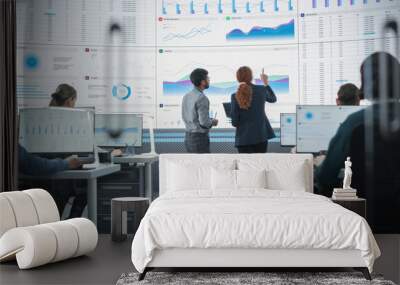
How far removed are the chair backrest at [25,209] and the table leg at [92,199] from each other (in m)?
1.50

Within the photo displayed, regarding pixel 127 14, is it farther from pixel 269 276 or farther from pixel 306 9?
pixel 269 276

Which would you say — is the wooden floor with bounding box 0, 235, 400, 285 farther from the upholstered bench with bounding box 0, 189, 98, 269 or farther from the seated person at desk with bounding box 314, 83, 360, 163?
the seated person at desk with bounding box 314, 83, 360, 163

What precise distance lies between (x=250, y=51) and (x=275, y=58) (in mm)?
312

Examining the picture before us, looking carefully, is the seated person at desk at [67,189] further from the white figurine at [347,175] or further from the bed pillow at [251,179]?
the white figurine at [347,175]

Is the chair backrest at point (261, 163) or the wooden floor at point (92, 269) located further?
the chair backrest at point (261, 163)

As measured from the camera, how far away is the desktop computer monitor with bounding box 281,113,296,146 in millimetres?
7504

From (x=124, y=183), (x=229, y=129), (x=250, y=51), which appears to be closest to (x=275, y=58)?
(x=250, y=51)

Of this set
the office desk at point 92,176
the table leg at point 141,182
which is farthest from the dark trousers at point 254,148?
the office desk at point 92,176

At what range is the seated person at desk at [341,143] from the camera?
24.4 feet

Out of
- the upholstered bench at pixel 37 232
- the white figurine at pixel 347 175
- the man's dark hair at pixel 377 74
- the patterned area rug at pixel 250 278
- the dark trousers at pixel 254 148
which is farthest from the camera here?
the dark trousers at pixel 254 148

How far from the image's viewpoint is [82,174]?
24.7 feet

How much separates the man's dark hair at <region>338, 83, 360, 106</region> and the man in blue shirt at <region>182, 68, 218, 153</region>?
1.51 m

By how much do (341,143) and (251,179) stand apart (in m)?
1.47

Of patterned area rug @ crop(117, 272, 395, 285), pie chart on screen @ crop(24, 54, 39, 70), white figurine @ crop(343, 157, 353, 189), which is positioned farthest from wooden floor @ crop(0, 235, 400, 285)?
pie chart on screen @ crop(24, 54, 39, 70)
